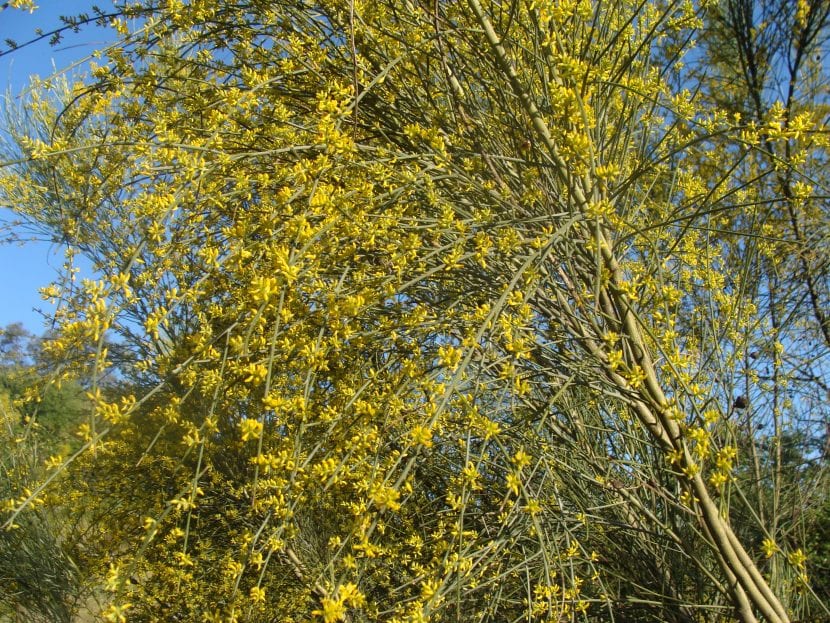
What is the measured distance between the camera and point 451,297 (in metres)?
2.35

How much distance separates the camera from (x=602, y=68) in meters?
2.25

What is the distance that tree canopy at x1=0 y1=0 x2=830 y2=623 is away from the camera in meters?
1.85

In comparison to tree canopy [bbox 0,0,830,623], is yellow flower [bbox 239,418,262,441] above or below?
below

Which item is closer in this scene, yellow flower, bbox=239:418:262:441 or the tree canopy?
yellow flower, bbox=239:418:262:441

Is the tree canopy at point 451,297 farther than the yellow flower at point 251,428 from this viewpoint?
Yes

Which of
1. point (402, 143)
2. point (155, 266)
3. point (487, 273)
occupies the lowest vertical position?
point (155, 266)

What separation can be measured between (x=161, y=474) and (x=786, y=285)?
3.88 metres

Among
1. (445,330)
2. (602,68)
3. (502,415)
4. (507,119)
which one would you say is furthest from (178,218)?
(502,415)

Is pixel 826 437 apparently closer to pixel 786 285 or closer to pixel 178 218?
pixel 786 285

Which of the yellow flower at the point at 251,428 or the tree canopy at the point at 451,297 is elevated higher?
the tree canopy at the point at 451,297

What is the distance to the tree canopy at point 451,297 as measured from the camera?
72.7 inches

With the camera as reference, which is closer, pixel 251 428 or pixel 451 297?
pixel 251 428

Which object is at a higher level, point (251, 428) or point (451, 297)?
point (451, 297)

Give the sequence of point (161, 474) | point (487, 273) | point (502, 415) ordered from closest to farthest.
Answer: point (487, 273)
point (502, 415)
point (161, 474)
